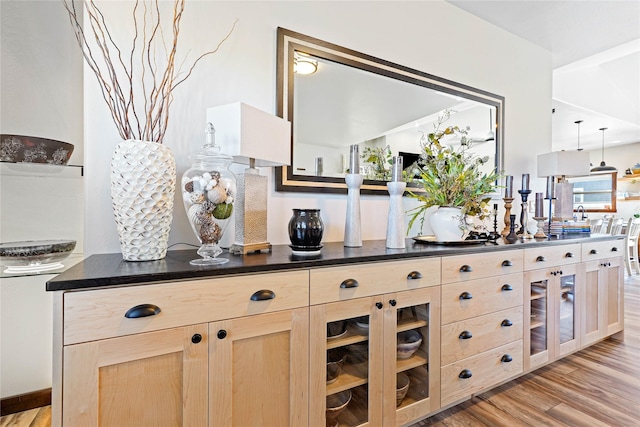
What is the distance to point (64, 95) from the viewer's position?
1508mm

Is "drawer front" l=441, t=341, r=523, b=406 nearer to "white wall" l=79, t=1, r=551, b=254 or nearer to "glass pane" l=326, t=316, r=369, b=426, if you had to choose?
"glass pane" l=326, t=316, r=369, b=426

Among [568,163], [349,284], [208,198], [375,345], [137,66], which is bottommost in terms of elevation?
[375,345]

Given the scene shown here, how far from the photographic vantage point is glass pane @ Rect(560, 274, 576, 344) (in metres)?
2.16

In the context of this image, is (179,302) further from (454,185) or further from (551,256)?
(551,256)

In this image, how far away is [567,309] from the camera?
2.20m

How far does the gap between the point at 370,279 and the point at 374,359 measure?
354 millimetres

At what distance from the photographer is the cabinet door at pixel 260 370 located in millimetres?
1027

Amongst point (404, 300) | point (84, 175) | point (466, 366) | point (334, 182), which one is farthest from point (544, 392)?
point (84, 175)

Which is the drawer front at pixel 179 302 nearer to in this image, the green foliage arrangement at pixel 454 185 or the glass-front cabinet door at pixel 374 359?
the glass-front cabinet door at pixel 374 359

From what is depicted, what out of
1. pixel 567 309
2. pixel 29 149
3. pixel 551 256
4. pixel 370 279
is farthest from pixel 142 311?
pixel 567 309

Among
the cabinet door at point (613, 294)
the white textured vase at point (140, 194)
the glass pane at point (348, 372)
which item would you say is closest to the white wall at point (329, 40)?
the white textured vase at point (140, 194)

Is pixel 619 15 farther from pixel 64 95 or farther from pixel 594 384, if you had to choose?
pixel 64 95

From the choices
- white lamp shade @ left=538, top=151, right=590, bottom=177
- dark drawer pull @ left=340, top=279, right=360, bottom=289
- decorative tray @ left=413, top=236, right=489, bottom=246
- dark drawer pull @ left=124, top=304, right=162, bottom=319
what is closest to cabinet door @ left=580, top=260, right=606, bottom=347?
white lamp shade @ left=538, top=151, right=590, bottom=177

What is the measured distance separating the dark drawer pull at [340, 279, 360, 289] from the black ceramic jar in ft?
0.68
